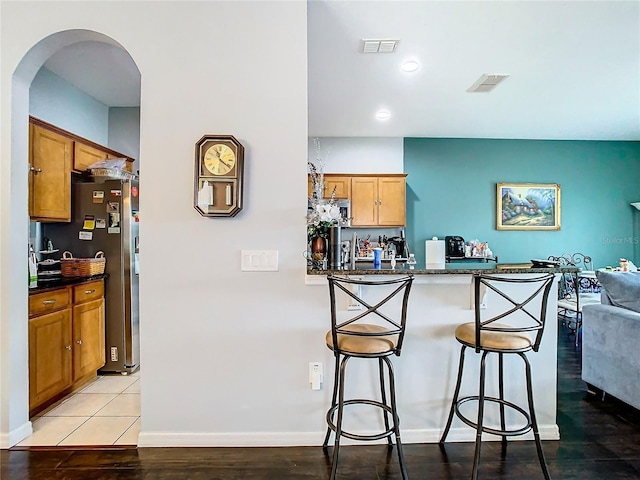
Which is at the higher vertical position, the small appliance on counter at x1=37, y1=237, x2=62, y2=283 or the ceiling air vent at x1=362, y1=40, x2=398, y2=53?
the ceiling air vent at x1=362, y1=40, x2=398, y2=53

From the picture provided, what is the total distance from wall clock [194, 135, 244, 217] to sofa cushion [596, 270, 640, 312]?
109 inches

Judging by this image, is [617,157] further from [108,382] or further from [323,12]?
[108,382]

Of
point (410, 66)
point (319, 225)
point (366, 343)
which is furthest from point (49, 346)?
point (410, 66)

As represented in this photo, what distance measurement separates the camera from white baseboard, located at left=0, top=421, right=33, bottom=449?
225 cm

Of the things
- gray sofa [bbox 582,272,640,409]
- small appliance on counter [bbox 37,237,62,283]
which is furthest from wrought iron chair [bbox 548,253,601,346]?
small appliance on counter [bbox 37,237,62,283]

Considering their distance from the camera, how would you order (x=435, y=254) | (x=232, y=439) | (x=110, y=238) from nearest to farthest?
(x=232, y=439)
(x=435, y=254)
(x=110, y=238)


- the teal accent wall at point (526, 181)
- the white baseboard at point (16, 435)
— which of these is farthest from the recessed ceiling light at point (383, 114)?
the white baseboard at point (16, 435)

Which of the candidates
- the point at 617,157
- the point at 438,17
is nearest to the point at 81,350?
the point at 438,17

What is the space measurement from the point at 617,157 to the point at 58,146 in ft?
25.3

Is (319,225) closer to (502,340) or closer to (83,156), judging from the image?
(502,340)

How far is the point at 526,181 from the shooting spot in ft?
20.2

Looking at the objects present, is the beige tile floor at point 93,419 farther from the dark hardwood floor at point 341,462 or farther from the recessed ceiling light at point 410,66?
the recessed ceiling light at point 410,66

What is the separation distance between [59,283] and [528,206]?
20.7 feet

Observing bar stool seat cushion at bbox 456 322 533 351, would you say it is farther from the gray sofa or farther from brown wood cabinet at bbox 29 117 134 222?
brown wood cabinet at bbox 29 117 134 222
